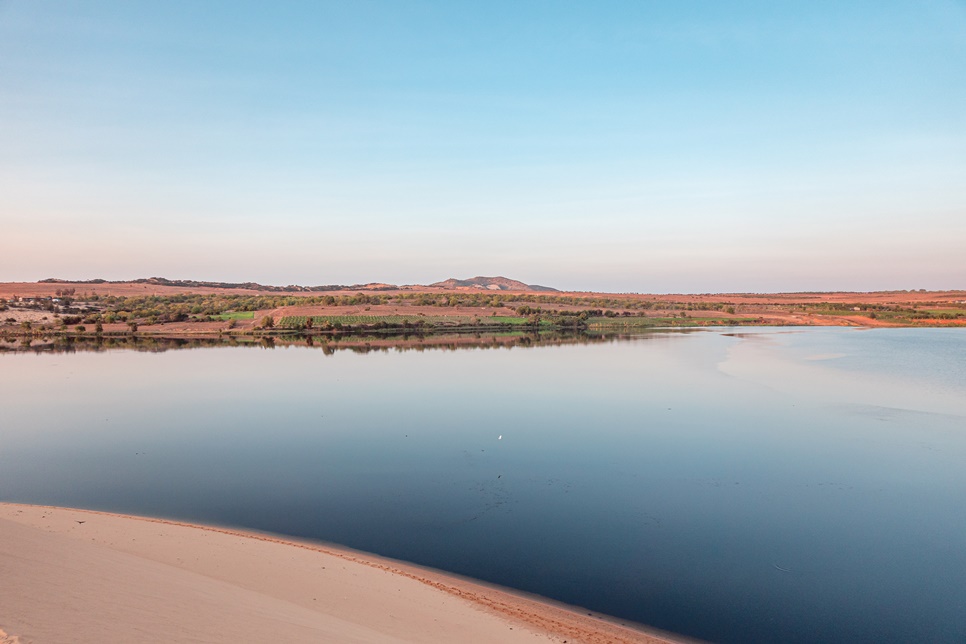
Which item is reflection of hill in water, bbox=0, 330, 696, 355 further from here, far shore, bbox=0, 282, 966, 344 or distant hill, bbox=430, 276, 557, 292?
distant hill, bbox=430, 276, 557, 292

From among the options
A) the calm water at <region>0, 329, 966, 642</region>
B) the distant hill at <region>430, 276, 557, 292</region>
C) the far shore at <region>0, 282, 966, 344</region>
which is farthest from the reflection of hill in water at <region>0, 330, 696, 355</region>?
the distant hill at <region>430, 276, 557, 292</region>

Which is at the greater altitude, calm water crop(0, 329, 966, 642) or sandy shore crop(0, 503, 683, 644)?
sandy shore crop(0, 503, 683, 644)

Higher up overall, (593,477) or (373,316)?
(373,316)

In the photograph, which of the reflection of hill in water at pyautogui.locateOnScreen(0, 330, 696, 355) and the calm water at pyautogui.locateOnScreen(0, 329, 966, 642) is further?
the reflection of hill in water at pyautogui.locateOnScreen(0, 330, 696, 355)

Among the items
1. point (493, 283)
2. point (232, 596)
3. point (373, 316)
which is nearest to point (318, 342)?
point (373, 316)

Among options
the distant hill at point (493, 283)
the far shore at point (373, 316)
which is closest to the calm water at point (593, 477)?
the far shore at point (373, 316)

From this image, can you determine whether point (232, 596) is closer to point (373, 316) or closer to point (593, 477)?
point (593, 477)

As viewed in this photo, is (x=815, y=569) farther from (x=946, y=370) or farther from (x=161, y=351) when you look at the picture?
(x=161, y=351)

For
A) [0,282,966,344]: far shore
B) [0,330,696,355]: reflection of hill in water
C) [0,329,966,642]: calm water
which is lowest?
[0,329,966,642]: calm water
